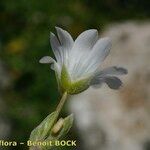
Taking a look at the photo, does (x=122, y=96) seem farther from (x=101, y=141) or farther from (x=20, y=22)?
(x=20, y=22)

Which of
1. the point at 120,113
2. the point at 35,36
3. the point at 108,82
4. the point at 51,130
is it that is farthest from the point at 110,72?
the point at 35,36

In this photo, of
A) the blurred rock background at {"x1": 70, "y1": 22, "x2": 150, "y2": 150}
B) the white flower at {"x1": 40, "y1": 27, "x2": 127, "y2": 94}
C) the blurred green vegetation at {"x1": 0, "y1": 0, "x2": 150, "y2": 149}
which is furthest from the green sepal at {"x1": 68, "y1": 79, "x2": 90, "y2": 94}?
the blurred green vegetation at {"x1": 0, "y1": 0, "x2": 150, "y2": 149}

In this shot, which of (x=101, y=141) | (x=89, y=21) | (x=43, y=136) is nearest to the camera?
(x=43, y=136)

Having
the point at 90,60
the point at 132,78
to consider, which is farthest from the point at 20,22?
the point at 90,60

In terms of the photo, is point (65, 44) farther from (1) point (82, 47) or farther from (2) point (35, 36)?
(2) point (35, 36)

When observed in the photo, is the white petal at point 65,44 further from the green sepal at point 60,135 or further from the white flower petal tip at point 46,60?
the green sepal at point 60,135

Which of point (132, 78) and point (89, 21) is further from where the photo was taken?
point (89, 21)

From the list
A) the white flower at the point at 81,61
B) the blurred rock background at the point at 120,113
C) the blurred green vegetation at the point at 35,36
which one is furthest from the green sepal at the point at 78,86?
the blurred green vegetation at the point at 35,36
